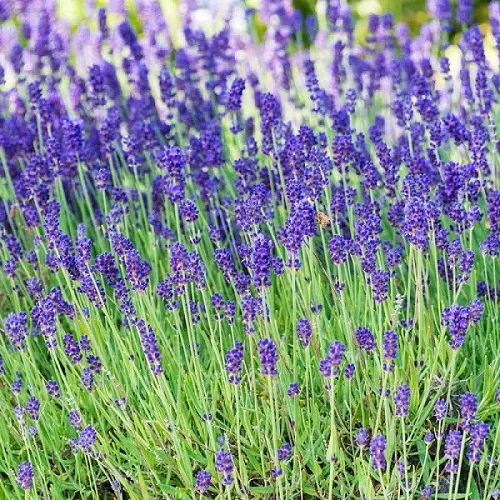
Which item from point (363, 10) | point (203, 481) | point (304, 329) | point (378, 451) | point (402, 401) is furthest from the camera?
point (363, 10)

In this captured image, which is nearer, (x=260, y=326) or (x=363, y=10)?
(x=260, y=326)

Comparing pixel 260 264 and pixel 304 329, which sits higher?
pixel 260 264

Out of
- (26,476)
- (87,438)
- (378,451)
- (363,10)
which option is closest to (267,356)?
(378,451)

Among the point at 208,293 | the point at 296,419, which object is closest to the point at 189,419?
the point at 296,419

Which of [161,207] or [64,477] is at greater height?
[161,207]

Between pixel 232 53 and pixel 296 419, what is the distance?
335cm

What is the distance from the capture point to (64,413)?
3.41 meters

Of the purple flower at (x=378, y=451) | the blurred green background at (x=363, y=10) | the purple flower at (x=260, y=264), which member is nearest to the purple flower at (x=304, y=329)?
the purple flower at (x=260, y=264)

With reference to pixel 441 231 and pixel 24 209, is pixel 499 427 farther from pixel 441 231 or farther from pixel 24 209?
pixel 24 209

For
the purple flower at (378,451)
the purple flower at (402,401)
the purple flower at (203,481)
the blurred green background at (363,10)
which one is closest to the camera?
the purple flower at (378,451)

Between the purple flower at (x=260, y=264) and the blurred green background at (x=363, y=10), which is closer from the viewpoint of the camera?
the purple flower at (x=260, y=264)

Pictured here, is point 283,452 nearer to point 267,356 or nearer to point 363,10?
point 267,356

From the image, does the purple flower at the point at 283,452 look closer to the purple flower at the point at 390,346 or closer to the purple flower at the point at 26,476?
the purple flower at the point at 390,346

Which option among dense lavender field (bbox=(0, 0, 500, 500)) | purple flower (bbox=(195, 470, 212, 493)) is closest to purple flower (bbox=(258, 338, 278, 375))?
dense lavender field (bbox=(0, 0, 500, 500))
